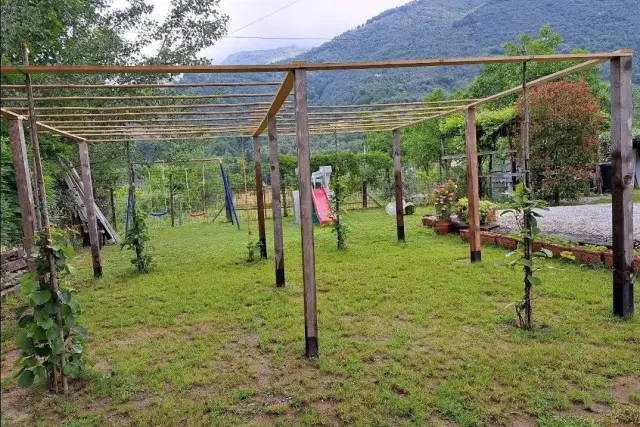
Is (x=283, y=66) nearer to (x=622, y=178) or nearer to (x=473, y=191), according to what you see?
(x=622, y=178)

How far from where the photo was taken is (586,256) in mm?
4949

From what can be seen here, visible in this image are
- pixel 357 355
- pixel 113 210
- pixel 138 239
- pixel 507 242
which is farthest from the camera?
pixel 113 210

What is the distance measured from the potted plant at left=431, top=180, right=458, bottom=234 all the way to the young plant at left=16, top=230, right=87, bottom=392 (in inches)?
250

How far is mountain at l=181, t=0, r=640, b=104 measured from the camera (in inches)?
995

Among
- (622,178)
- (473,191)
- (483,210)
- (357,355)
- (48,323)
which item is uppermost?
(622,178)

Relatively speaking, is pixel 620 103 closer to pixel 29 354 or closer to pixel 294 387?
pixel 294 387

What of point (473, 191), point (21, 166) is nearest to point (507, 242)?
point (473, 191)

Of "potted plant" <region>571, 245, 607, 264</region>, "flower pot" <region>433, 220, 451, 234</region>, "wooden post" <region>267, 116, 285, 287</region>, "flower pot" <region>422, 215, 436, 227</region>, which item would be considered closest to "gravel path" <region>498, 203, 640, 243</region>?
"potted plant" <region>571, 245, 607, 264</region>

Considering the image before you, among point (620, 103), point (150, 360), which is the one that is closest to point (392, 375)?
point (150, 360)

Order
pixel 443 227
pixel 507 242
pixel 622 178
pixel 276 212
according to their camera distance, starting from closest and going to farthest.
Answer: pixel 622 178 → pixel 276 212 → pixel 507 242 → pixel 443 227

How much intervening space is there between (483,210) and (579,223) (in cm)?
143

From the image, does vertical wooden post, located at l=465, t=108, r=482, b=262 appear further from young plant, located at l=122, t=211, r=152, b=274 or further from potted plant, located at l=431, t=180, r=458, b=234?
young plant, located at l=122, t=211, r=152, b=274

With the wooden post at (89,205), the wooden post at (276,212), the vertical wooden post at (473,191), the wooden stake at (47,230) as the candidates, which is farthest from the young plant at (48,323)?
the vertical wooden post at (473,191)

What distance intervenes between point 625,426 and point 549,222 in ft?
18.7
